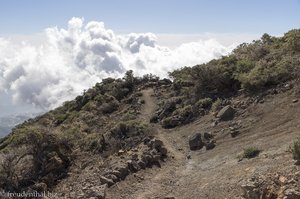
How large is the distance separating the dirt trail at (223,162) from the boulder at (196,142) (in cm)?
39

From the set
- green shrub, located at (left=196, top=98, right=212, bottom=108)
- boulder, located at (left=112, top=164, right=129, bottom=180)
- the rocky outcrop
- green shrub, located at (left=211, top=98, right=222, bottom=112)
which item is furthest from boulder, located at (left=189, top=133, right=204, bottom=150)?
the rocky outcrop

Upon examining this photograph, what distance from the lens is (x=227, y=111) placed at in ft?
79.5

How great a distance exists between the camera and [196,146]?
22.2 m

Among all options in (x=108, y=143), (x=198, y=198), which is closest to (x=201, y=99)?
(x=108, y=143)

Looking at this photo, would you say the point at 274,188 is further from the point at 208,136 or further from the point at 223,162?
the point at 208,136

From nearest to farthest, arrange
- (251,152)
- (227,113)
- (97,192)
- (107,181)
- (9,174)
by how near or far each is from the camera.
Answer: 1. (97,192)
2. (251,152)
3. (107,181)
4. (9,174)
5. (227,113)

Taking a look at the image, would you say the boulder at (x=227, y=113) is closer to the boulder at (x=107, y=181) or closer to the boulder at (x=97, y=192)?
the boulder at (x=107, y=181)

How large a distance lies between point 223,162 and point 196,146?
448 cm

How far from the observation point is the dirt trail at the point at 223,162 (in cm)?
1464

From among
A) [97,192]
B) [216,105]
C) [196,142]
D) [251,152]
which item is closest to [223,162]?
[251,152]

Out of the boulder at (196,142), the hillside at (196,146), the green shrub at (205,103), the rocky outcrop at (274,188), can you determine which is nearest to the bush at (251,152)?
the hillside at (196,146)

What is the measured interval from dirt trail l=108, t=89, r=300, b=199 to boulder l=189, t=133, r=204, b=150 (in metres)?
0.39

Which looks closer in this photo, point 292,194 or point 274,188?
point 292,194

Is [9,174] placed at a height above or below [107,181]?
above
